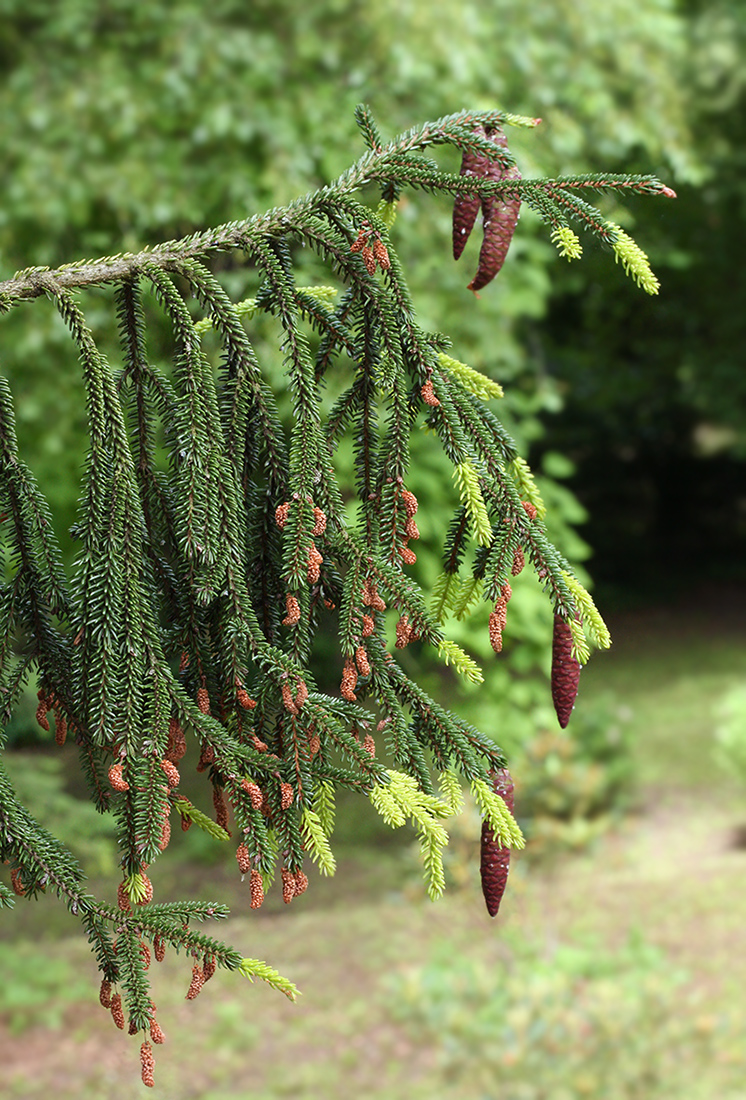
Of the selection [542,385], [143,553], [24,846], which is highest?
[542,385]

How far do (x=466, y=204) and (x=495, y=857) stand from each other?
2.32 ft

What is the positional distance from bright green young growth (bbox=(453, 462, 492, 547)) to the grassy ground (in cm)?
340

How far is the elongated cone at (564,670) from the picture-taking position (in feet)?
3.74

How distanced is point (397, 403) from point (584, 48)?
500 centimetres

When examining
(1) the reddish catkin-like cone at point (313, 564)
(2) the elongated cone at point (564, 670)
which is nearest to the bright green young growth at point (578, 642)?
(2) the elongated cone at point (564, 670)

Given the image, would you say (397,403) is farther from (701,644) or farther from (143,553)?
(701,644)

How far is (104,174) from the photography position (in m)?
4.66

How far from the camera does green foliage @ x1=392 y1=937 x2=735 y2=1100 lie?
3.96 metres

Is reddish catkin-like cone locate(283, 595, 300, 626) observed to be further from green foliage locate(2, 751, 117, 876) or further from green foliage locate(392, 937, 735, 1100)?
green foliage locate(392, 937, 735, 1100)

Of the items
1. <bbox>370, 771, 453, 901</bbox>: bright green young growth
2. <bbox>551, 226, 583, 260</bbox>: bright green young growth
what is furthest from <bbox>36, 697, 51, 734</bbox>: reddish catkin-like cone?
<bbox>551, 226, 583, 260</bbox>: bright green young growth

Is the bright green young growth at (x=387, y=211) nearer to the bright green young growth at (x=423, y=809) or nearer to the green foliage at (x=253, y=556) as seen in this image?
the green foliage at (x=253, y=556)

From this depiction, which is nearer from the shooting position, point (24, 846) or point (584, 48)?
point (24, 846)

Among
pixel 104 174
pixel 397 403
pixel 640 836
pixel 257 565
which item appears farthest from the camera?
pixel 640 836

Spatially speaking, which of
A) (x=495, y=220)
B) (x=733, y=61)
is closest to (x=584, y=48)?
(x=733, y=61)
